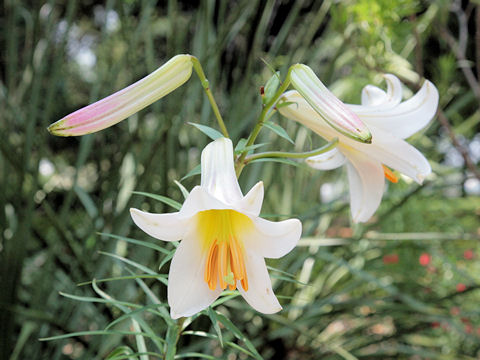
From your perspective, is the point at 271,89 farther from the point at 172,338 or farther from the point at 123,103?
the point at 172,338

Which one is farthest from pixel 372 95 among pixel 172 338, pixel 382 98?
pixel 172 338

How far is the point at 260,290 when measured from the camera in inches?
19.6

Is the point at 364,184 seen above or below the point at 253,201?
below

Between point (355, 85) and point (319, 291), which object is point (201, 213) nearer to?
point (355, 85)

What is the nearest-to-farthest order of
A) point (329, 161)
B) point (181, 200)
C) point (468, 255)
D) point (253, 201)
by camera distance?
point (253, 201), point (329, 161), point (181, 200), point (468, 255)

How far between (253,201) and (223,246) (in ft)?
0.31

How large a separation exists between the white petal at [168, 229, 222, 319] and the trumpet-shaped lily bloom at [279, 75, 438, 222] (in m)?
0.20

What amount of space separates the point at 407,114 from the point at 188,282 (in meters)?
0.32

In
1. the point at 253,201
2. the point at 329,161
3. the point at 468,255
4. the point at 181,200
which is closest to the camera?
the point at 253,201

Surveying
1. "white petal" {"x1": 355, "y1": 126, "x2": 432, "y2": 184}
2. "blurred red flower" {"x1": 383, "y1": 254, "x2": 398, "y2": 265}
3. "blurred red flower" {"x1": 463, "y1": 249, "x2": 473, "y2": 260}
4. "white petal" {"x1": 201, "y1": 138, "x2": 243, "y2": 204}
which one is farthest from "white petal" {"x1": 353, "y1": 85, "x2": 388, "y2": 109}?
"blurred red flower" {"x1": 463, "y1": 249, "x2": 473, "y2": 260}

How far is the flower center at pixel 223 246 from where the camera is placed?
0.49 metres

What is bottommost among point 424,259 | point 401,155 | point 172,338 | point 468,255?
point 468,255

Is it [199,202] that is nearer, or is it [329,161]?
[199,202]

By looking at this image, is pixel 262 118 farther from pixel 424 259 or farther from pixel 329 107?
pixel 424 259
